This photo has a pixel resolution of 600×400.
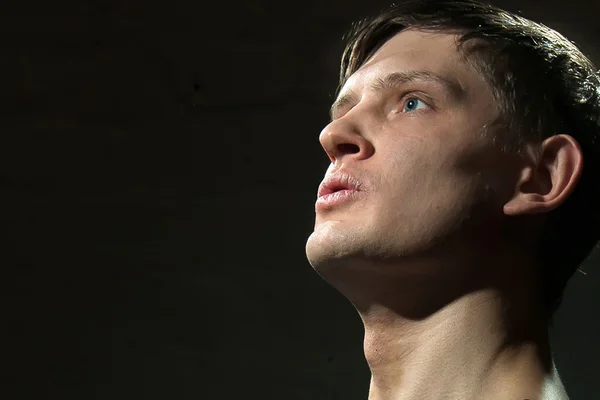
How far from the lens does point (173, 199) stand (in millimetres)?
2670

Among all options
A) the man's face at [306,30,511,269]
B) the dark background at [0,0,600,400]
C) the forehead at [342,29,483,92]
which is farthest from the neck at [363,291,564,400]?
the dark background at [0,0,600,400]

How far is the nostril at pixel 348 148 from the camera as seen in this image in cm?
166

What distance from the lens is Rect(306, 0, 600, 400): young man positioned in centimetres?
158

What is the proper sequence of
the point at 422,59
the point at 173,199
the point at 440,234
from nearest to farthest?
the point at 440,234 → the point at 422,59 → the point at 173,199

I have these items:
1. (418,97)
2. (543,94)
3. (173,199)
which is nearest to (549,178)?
(543,94)

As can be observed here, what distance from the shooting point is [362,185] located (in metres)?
1.60

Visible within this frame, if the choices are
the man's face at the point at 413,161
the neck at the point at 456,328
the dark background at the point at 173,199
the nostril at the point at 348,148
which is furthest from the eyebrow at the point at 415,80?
the dark background at the point at 173,199

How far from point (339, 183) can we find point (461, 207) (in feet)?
0.61

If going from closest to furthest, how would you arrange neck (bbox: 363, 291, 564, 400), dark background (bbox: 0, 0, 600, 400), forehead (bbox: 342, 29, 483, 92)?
neck (bbox: 363, 291, 564, 400)
forehead (bbox: 342, 29, 483, 92)
dark background (bbox: 0, 0, 600, 400)

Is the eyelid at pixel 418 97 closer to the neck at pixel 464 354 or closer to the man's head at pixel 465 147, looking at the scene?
the man's head at pixel 465 147

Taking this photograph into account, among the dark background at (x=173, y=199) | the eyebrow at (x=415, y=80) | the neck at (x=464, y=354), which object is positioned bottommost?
the dark background at (x=173, y=199)

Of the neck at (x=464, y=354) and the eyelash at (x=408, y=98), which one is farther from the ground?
the eyelash at (x=408, y=98)

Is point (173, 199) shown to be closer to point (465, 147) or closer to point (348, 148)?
point (348, 148)

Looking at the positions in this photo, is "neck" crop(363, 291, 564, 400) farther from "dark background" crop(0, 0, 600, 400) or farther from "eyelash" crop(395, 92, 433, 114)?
"dark background" crop(0, 0, 600, 400)
